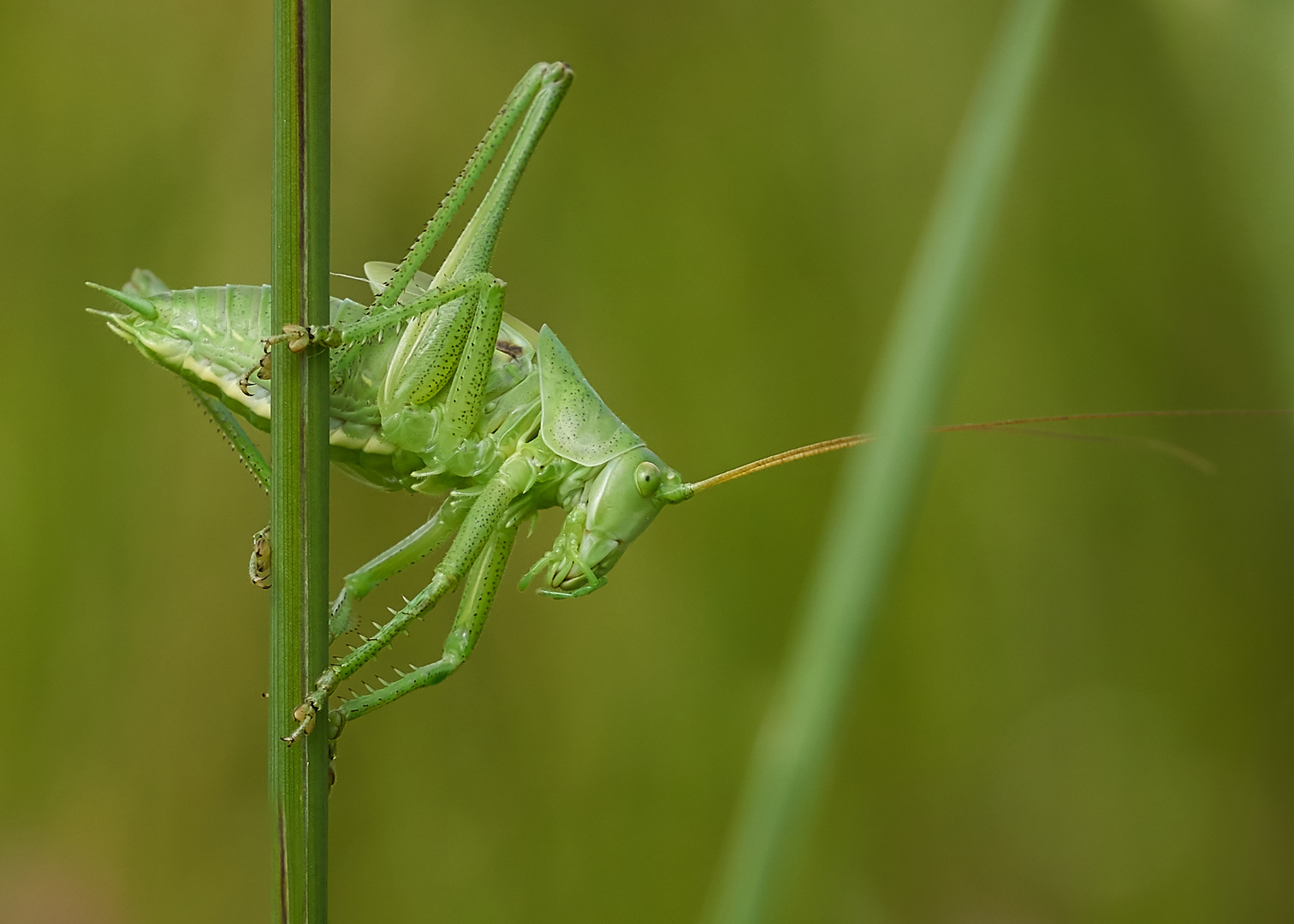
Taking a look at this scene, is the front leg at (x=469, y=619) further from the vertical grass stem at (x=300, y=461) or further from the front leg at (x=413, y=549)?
the vertical grass stem at (x=300, y=461)

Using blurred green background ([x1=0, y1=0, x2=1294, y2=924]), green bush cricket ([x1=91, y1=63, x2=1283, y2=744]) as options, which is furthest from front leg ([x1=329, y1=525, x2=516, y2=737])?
blurred green background ([x1=0, y1=0, x2=1294, y2=924])

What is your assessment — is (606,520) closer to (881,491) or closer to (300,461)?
(300,461)

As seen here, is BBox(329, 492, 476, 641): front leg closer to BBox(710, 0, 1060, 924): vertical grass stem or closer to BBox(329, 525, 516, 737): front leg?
BBox(329, 525, 516, 737): front leg

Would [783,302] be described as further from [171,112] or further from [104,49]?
[104,49]

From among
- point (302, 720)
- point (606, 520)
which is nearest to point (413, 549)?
point (606, 520)

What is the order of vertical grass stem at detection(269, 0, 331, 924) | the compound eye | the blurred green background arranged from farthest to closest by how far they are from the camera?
the blurred green background, the compound eye, vertical grass stem at detection(269, 0, 331, 924)

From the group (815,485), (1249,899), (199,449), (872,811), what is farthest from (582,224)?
(1249,899)
